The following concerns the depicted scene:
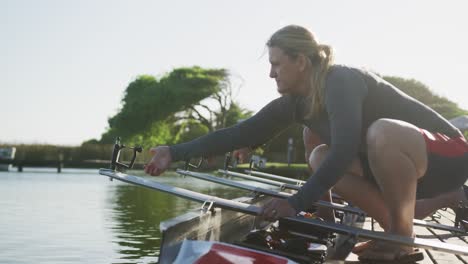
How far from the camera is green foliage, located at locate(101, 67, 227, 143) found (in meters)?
52.6

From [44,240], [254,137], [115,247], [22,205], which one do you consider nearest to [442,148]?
[254,137]

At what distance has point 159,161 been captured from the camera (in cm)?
335

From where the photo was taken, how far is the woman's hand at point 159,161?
3.33 meters

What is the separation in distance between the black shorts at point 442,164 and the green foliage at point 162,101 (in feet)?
163

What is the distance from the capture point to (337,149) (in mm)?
2811

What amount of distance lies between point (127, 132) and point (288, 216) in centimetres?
Result: 5168

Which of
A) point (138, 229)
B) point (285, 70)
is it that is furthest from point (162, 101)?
point (285, 70)

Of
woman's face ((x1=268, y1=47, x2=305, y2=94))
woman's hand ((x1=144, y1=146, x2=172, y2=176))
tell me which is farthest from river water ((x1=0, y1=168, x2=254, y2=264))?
woman's face ((x1=268, y1=47, x2=305, y2=94))

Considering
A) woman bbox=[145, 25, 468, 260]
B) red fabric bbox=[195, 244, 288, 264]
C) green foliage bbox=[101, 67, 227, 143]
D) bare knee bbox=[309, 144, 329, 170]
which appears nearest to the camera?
red fabric bbox=[195, 244, 288, 264]

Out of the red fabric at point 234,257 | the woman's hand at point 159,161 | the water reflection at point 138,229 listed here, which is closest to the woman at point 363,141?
the woman's hand at point 159,161

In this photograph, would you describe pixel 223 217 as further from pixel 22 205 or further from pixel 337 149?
pixel 22 205

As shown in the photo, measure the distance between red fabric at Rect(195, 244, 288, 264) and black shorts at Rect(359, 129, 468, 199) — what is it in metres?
1.02

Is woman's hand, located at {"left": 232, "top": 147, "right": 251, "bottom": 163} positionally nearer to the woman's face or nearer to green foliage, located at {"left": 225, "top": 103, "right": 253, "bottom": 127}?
the woman's face

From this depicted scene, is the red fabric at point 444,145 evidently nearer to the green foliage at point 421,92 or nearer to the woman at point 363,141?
the woman at point 363,141
